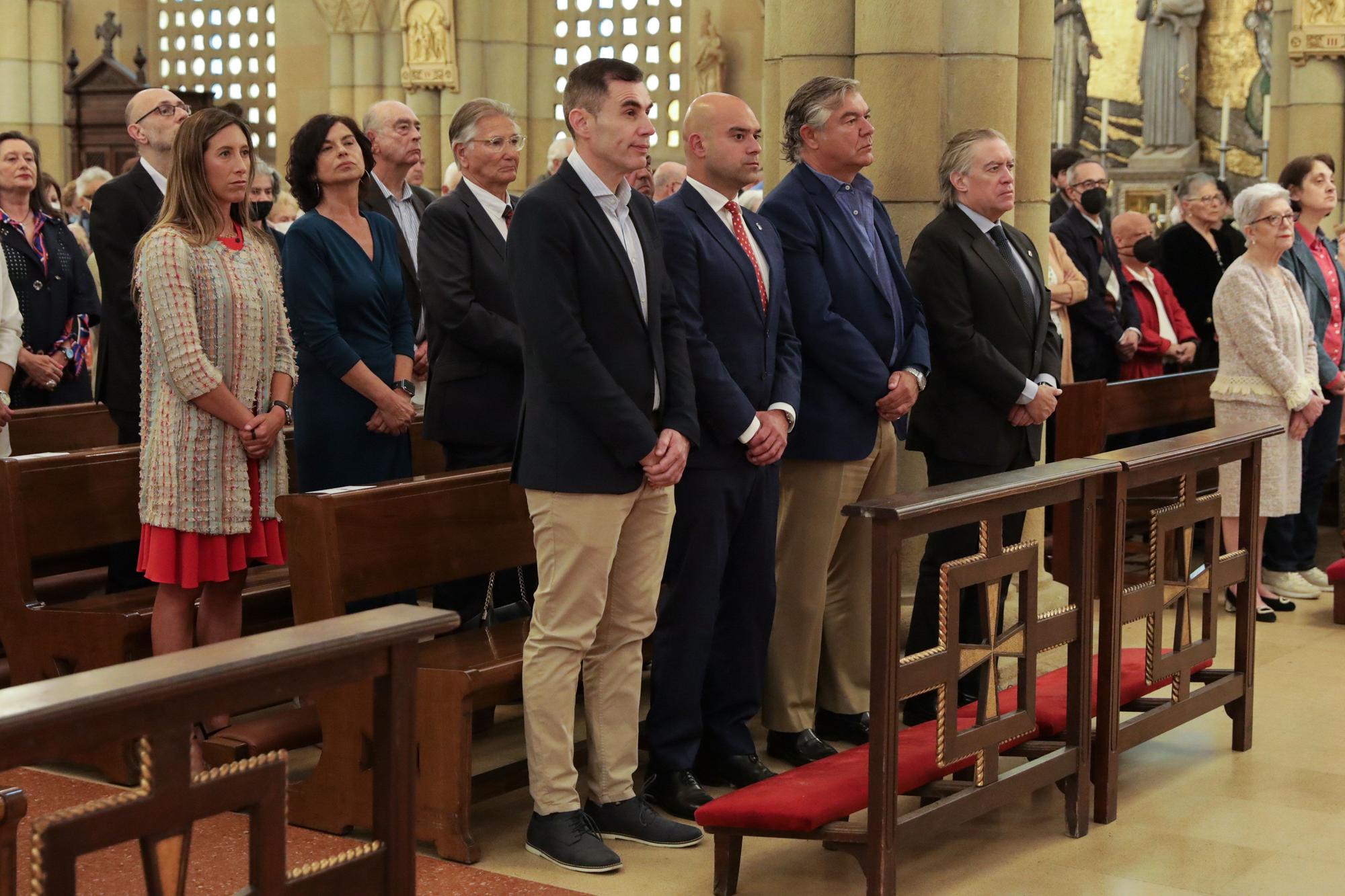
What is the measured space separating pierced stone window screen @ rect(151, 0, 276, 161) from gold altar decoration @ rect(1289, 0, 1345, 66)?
905 cm

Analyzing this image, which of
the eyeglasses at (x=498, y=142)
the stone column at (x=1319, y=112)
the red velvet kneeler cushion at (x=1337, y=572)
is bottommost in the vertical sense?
the red velvet kneeler cushion at (x=1337, y=572)

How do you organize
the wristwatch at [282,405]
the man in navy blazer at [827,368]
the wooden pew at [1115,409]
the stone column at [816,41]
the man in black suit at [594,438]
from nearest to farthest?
the man in black suit at [594,438]
the wristwatch at [282,405]
the man in navy blazer at [827,368]
the stone column at [816,41]
the wooden pew at [1115,409]

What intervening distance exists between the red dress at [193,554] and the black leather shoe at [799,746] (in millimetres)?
1468

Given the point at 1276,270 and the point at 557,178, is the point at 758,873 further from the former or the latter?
the point at 1276,270

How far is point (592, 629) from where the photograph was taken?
12.4ft

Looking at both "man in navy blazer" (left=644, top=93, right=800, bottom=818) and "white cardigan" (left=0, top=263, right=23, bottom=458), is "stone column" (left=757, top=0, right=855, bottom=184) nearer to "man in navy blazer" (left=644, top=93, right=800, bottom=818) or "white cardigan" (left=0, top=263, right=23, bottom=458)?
"man in navy blazer" (left=644, top=93, right=800, bottom=818)

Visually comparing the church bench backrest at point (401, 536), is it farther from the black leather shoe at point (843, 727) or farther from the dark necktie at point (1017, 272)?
the dark necktie at point (1017, 272)

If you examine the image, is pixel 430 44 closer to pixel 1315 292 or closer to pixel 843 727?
pixel 1315 292

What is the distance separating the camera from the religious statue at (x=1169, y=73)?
1406 centimetres

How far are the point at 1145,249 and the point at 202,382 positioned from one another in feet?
15.9

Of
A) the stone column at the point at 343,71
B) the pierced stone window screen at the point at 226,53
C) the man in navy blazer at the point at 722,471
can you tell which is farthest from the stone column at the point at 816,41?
the pierced stone window screen at the point at 226,53

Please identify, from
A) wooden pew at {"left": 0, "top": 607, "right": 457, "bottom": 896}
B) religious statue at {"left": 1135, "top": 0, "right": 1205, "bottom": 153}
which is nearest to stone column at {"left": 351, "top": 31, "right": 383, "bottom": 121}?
religious statue at {"left": 1135, "top": 0, "right": 1205, "bottom": 153}

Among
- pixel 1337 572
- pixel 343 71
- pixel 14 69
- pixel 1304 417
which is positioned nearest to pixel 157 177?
pixel 1304 417

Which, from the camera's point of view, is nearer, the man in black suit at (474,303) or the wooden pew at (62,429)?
the man in black suit at (474,303)
